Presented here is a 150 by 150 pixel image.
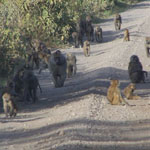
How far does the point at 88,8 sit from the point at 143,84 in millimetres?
22703

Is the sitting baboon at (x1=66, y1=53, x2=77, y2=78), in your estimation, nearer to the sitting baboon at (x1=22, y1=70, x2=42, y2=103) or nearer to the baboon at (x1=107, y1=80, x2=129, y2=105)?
the sitting baboon at (x1=22, y1=70, x2=42, y2=103)

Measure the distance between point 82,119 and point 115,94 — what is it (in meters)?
1.75

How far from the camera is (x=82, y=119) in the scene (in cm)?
1092

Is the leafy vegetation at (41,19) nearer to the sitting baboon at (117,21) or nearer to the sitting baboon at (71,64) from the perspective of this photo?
the sitting baboon at (117,21)

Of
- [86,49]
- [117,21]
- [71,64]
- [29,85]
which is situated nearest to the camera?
[29,85]

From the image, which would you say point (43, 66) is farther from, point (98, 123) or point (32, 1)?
point (98, 123)

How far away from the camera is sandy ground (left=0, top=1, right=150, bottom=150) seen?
9414 millimetres

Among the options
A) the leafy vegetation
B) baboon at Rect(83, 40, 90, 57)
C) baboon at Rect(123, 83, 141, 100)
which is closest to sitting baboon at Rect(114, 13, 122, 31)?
the leafy vegetation

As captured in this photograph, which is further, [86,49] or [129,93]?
[86,49]

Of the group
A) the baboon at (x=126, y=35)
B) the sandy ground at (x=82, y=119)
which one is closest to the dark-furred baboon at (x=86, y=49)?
A: the baboon at (x=126, y=35)

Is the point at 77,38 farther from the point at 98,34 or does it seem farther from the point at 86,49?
the point at 86,49

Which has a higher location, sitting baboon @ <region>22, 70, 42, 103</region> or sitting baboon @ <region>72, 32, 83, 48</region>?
sitting baboon @ <region>72, 32, 83, 48</region>

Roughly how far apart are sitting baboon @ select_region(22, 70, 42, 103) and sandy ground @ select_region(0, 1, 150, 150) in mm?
275

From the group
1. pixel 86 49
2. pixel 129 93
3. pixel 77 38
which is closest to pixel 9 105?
pixel 129 93
